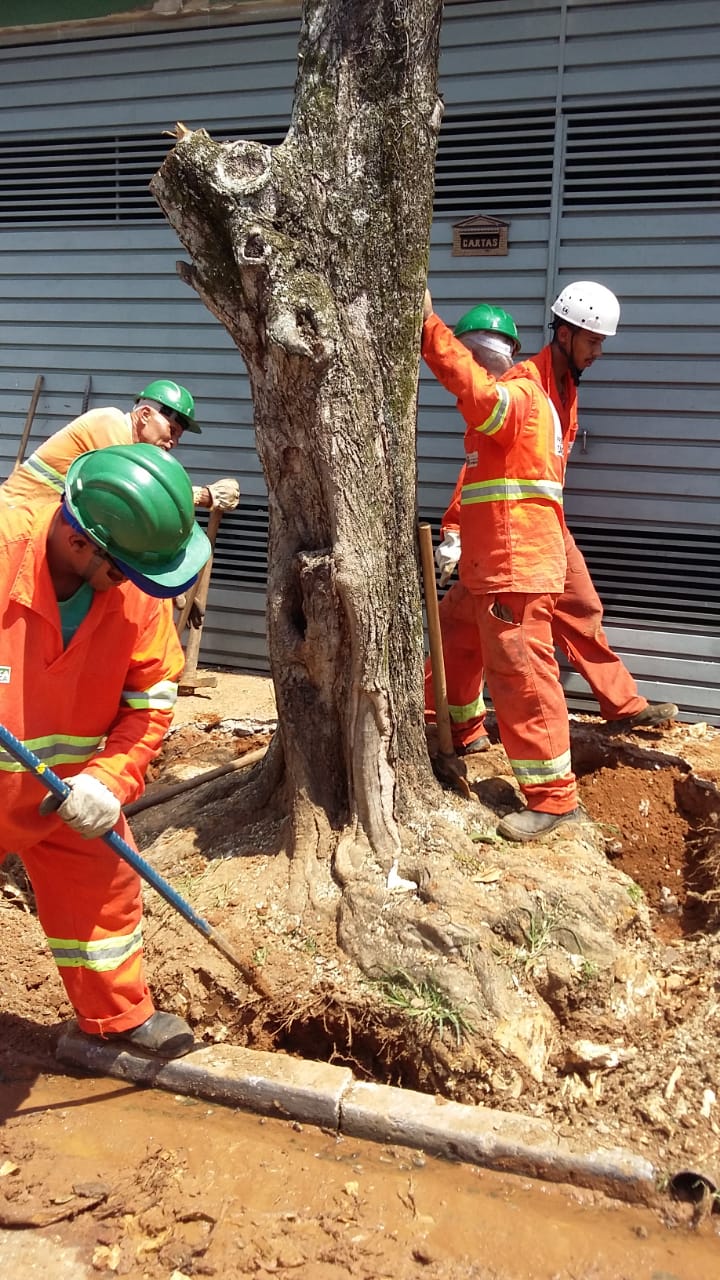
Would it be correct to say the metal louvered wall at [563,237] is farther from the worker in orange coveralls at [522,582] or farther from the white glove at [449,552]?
the worker in orange coveralls at [522,582]

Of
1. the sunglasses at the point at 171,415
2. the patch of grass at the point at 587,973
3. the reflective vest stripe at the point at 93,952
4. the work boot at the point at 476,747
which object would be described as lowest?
the patch of grass at the point at 587,973

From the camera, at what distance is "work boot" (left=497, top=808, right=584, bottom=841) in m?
3.82

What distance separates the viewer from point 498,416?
3.86 meters

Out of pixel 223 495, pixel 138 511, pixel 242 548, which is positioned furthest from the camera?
pixel 242 548

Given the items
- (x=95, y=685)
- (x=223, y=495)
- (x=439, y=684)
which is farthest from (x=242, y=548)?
(x=95, y=685)

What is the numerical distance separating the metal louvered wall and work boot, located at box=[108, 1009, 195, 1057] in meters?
3.61

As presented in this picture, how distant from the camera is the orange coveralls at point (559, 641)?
4410mm

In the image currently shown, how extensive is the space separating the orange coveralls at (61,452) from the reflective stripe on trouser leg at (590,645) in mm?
2364

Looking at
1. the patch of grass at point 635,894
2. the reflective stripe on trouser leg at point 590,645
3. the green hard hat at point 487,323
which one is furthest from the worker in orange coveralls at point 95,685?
the reflective stripe on trouser leg at point 590,645

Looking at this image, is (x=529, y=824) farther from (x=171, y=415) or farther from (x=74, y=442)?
(x=171, y=415)

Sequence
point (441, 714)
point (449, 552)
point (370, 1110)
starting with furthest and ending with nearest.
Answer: point (449, 552) → point (441, 714) → point (370, 1110)

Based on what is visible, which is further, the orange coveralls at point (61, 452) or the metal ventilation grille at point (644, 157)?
the metal ventilation grille at point (644, 157)

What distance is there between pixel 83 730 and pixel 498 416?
2067 mm

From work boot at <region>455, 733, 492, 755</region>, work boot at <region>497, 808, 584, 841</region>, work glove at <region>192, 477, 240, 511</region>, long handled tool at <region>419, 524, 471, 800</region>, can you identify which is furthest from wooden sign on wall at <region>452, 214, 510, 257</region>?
work boot at <region>497, 808, 584, 841</region>
